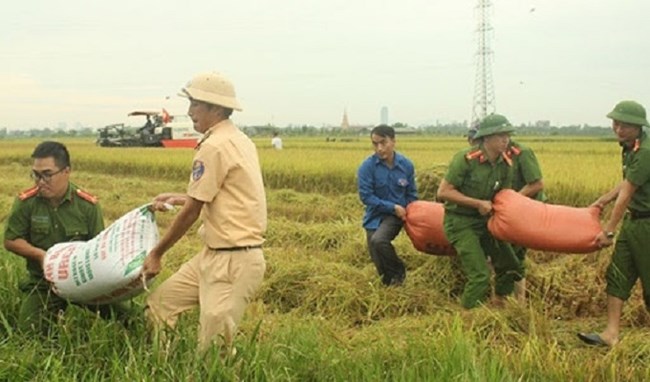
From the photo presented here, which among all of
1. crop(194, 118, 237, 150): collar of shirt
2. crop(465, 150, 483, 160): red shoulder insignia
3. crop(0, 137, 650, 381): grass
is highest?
crop(194, 118, 237, 150): collar of shirt

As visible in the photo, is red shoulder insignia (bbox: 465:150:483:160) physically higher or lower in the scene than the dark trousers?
higher

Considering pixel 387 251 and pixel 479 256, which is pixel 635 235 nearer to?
pixel 479 256

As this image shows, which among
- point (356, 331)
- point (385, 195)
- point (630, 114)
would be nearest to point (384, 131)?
point (385, 195)

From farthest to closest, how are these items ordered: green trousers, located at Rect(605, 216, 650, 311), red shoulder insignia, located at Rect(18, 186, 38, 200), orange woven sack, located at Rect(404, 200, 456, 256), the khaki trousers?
orange woven sack, located at Rect(404, 200, 456, 256) → green trousers, located at Rect(605, 216, 650, 311) → red shoulder insignia, located at Rect(18, 186, 38, 200) → the khaki trousers

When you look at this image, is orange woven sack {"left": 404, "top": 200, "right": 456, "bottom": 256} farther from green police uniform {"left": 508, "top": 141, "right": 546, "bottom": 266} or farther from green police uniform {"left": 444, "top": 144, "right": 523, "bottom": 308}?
green police uniform {"left": 508, "top": 141, "right": 546, "bottom": 266}

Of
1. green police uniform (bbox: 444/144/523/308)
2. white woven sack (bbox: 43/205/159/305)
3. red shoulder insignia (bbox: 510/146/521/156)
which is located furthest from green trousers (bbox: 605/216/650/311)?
white woven sack (bbox: 43/205/159/305)

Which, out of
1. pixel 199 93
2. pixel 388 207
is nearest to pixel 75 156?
pixel 388 207

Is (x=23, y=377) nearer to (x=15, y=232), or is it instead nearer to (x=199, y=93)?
(x=15, y=232)

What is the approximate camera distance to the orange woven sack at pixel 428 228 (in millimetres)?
5547

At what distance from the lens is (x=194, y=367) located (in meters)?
3.19

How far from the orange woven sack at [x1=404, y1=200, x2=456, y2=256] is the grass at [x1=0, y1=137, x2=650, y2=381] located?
40cm

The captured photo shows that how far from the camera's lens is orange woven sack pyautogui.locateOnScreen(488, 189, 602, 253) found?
4723 millimetres

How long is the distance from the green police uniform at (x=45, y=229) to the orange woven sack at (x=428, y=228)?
2466 mm

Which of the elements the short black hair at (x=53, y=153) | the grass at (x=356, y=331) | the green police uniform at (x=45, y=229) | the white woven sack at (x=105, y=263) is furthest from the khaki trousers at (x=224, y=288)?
the short black hair at (x=53, y=153)
